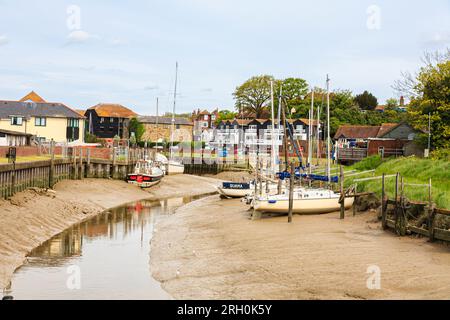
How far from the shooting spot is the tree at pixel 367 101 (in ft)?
508

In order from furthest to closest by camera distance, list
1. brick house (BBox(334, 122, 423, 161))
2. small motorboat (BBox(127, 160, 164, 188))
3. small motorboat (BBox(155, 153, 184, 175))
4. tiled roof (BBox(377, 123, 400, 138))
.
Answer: small motorboat (BBox(155, 153, 184, 175)), tiled roof (BBox(377, 123, 400, 138)), brick house (BBox(334, 122, 423, 161)), small motorboat (BBox(127, 160, 164, 188))

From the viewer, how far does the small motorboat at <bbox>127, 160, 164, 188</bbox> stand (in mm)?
69812

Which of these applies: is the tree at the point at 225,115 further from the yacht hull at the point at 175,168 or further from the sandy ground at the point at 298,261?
the sandy ground at the point at 298,261

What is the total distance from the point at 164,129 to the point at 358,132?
5862 cm

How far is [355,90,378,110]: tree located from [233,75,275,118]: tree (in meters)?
22.0

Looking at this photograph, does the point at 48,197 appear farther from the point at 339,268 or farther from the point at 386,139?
the point at 386,139

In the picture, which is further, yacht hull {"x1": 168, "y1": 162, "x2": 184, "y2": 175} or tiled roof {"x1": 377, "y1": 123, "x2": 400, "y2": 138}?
yacht hull {"x1": 168, "y1": 162, "x2": 184, "y2": 175}

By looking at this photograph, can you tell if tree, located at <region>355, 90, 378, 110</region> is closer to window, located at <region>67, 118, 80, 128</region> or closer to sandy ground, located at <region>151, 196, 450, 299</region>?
window, located at <region>67, 118, 80, 128</region>

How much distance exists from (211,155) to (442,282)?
309 ft

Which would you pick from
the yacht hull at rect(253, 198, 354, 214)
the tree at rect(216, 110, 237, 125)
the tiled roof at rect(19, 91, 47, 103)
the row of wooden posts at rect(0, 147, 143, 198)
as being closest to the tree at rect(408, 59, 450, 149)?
the yacht hull at rect(253, 198, 354, 214)

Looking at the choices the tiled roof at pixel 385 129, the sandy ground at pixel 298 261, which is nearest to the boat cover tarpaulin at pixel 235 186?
the sandy ground at pixel 298 261

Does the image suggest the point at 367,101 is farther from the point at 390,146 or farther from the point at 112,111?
the point at 390,146

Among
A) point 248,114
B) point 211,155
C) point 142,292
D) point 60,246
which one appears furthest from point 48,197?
point 248,114

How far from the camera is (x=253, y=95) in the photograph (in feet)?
533
